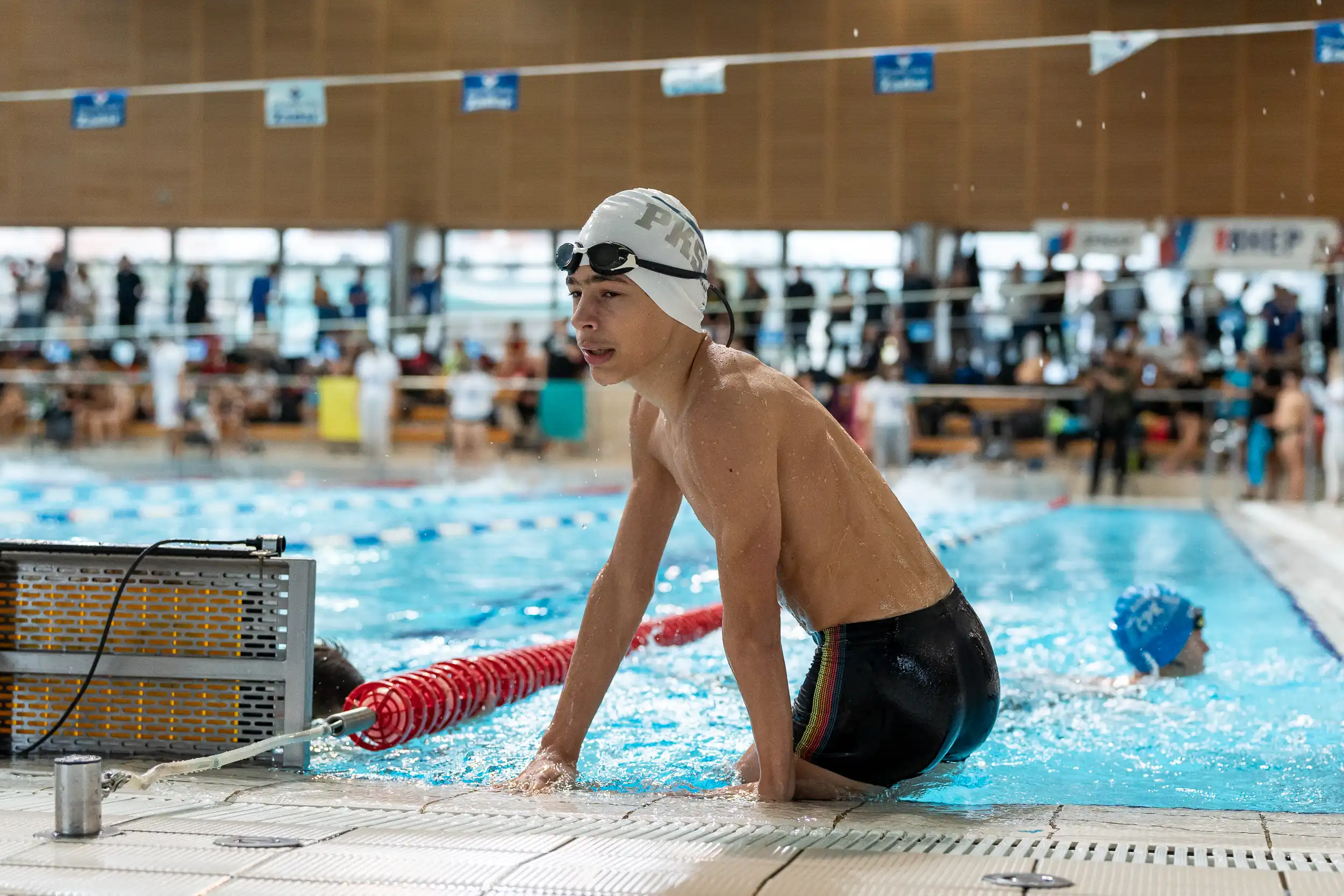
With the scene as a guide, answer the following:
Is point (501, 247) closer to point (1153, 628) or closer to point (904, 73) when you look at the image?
point (904, 73)

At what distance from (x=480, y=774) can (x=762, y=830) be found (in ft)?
3.95

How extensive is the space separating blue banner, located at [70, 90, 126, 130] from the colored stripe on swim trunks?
11.5 meters

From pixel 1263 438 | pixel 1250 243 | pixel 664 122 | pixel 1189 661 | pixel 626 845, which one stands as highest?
pixel 664 122

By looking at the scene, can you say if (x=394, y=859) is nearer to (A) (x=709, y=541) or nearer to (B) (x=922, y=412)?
(A) (x=709, y=541)

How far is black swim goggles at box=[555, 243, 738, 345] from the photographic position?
244 centimetres

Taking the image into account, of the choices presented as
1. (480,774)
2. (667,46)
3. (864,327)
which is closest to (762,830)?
(480,774)

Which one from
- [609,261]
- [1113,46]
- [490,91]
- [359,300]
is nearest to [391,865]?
[609,261]

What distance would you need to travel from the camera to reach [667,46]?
18062 mm

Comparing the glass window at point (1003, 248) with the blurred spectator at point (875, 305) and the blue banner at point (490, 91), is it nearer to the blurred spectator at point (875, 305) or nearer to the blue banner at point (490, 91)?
the blurred spectator at point (875, 305)

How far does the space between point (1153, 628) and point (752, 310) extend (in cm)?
1195

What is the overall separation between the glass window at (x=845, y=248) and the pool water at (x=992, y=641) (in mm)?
6945

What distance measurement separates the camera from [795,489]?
8.09 feet

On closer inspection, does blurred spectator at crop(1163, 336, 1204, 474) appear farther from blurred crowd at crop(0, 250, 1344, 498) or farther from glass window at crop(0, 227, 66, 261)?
glass window at crop(0, 227, 66, 261)

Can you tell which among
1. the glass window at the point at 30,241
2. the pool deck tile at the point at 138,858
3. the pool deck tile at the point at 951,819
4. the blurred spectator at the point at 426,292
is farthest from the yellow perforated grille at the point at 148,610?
the glass window at the point at 30,241
